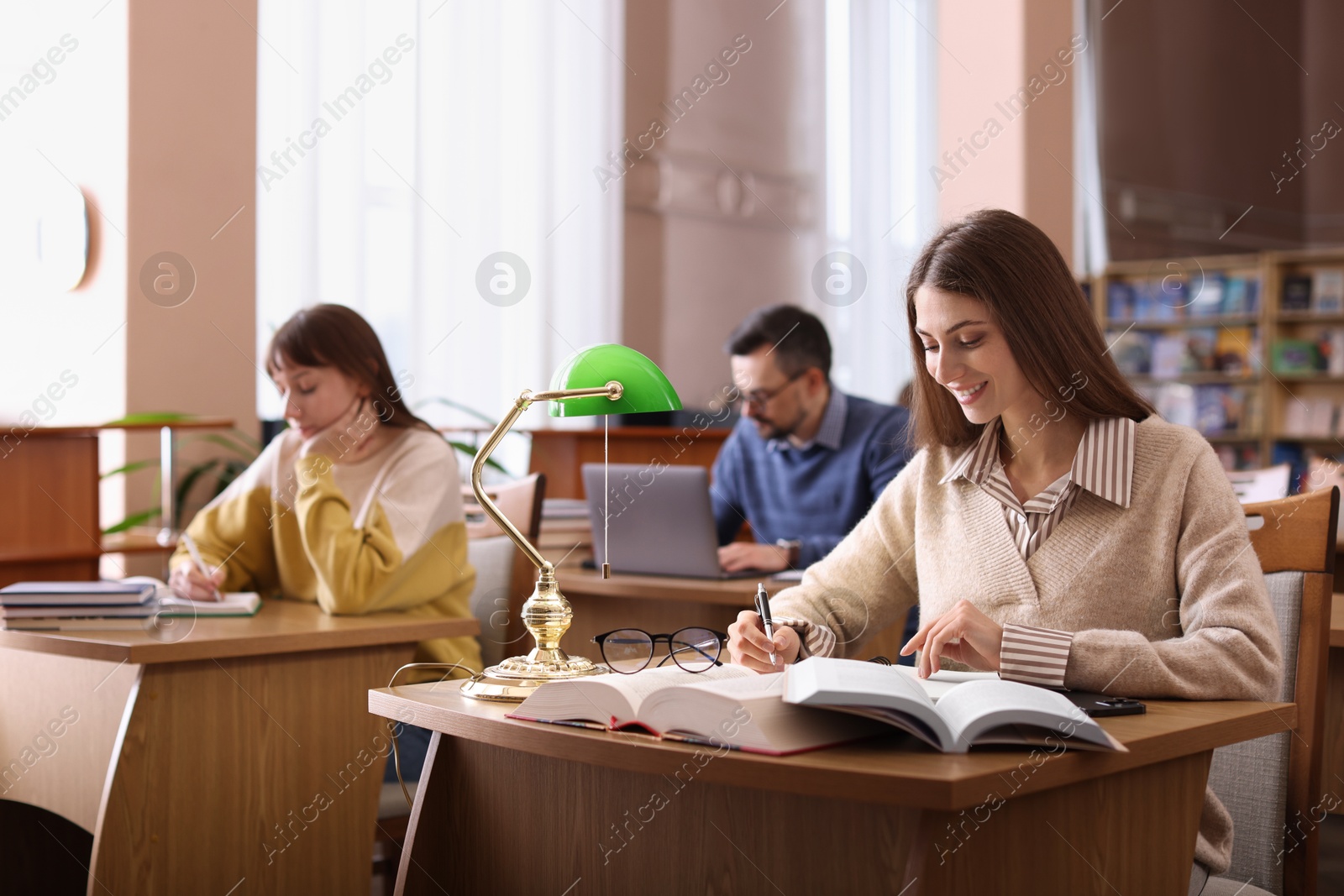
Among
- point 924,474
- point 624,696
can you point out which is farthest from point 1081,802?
point 924,474

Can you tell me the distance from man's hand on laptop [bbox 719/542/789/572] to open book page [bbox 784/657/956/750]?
185 cm

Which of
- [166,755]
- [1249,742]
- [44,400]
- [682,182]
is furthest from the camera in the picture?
[682,182]

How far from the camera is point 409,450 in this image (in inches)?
112

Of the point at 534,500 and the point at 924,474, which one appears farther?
the point at 534,500

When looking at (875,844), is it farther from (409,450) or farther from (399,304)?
(399,304)

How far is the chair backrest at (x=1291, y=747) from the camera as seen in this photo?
163 cm

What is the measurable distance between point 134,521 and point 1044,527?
2923 millimetres

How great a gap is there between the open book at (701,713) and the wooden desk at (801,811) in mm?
20

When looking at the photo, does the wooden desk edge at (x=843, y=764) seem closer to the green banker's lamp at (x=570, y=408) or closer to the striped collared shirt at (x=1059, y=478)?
the green banker's lamp at (x=570, y=408)

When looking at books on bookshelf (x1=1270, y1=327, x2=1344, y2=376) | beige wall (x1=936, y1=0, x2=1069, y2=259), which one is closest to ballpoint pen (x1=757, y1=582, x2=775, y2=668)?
beige wall (x1=936, y1=0, x2=1069, y2=259)

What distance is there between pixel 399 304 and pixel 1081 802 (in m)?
4.43

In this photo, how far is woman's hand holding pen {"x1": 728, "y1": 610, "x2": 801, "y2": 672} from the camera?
62.5 inches

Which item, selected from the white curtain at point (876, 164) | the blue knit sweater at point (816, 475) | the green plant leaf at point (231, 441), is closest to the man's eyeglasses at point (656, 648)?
the blue knit sweater at point (816, 475)

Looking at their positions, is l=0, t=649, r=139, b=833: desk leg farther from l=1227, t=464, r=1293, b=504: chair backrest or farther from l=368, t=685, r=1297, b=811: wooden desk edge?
l=1227, t=464, r=1293, b=504: chair backrest
